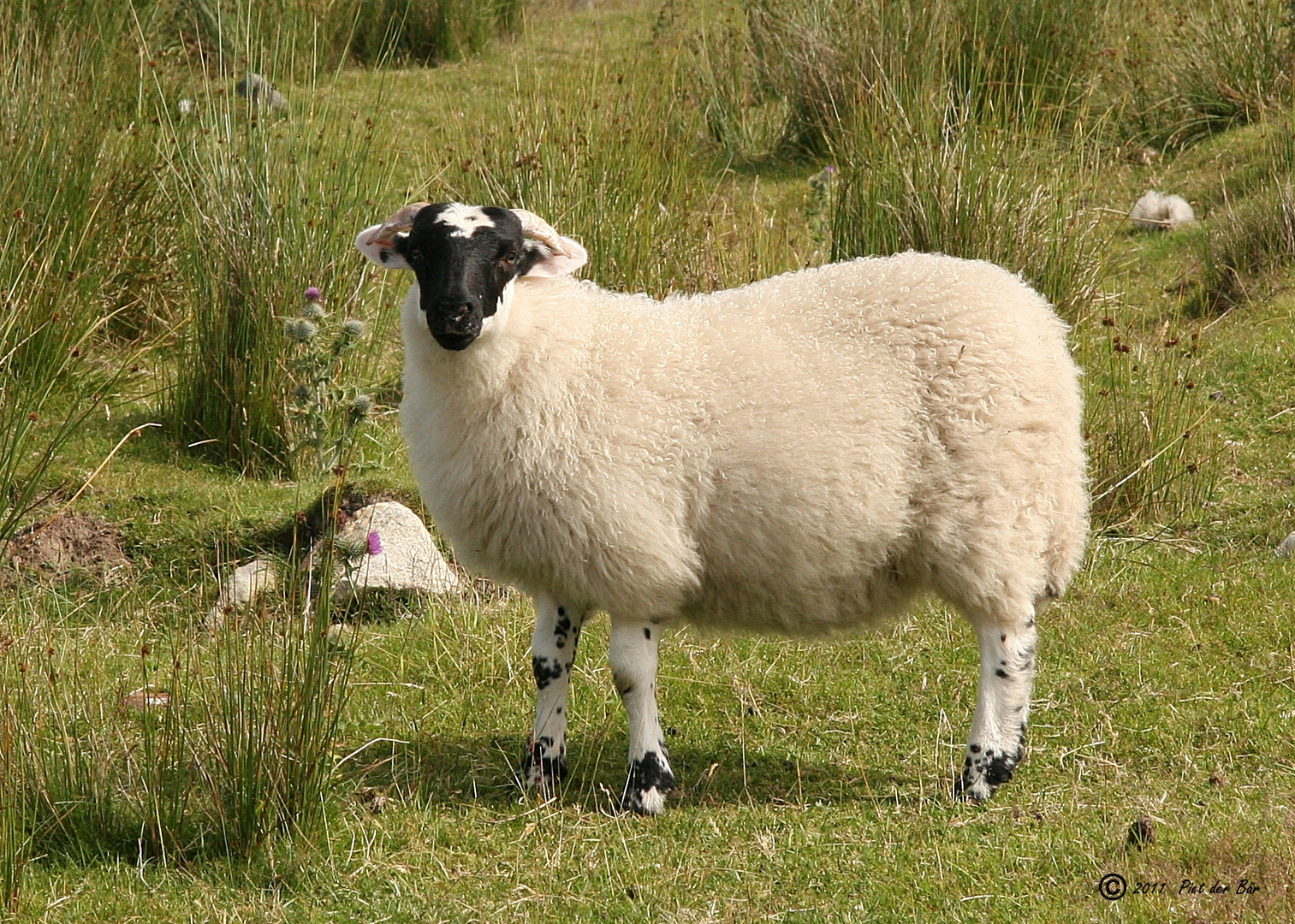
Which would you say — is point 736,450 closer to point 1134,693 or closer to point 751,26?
point 1134,693

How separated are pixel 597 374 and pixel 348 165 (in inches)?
146

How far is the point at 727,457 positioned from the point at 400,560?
89.1 inches

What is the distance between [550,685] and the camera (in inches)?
179

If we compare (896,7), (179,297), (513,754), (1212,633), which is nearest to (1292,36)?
(896,7)

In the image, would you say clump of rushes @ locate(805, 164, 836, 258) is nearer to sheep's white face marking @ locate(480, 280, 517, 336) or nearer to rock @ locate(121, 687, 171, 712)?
sheep's white face marking @ locate(480, 280, 517, 336)

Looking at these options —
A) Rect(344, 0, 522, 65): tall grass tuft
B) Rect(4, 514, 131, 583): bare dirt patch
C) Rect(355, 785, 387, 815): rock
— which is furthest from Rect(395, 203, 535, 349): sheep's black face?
Rect(344, 0, 522, 65): tall grass tuft

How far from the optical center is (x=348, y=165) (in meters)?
7.63

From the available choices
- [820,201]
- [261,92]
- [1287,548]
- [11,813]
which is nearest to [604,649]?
[11,813]

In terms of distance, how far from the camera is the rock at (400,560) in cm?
614

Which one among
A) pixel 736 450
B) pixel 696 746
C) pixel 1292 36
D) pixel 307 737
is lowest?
pixel 696 746

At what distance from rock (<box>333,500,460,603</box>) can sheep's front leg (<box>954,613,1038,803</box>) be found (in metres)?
2.52

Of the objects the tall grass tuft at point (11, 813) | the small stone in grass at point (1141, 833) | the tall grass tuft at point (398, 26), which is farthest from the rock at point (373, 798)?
the tall grass tuft at point (398, 26)

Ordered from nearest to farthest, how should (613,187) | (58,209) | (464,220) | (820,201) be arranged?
(464,220) → (58,209) → (820,201) → (613,187)

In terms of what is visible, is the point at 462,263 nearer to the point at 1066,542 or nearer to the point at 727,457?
the point at 727,457
